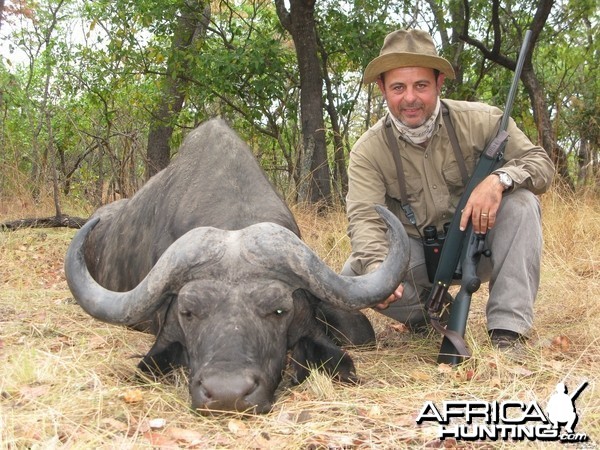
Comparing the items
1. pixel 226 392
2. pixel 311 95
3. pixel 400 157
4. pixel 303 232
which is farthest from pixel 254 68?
pixel 226 392

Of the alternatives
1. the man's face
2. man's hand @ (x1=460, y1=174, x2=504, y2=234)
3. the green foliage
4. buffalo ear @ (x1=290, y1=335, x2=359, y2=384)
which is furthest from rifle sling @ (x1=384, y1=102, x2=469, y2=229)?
the green foliage

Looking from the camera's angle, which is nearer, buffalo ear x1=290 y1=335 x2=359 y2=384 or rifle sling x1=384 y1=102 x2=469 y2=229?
buffalo ear x1=290 y1=335 x2=359 y2=384

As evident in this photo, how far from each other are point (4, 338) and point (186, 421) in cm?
202

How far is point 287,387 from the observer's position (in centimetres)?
379

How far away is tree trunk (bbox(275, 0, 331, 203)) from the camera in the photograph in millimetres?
9195

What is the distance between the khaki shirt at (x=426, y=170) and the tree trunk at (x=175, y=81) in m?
5.75

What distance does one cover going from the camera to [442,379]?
380cm

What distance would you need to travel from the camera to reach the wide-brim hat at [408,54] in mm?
4527

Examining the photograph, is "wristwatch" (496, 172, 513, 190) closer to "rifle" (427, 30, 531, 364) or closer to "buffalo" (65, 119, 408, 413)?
"rifle" (427, 30, 531, 364)

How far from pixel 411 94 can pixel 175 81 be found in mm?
6959

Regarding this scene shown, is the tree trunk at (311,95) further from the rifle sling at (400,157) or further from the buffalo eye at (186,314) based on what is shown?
the buffalo eye at (186,314)

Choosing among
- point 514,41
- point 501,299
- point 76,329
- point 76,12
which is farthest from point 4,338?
point 76,12

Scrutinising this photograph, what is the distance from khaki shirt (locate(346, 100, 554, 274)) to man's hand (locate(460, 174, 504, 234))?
1.11 ft

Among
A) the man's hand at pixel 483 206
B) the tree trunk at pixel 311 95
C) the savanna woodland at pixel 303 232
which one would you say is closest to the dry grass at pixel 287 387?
the savanna woodland at pixel 303 232
